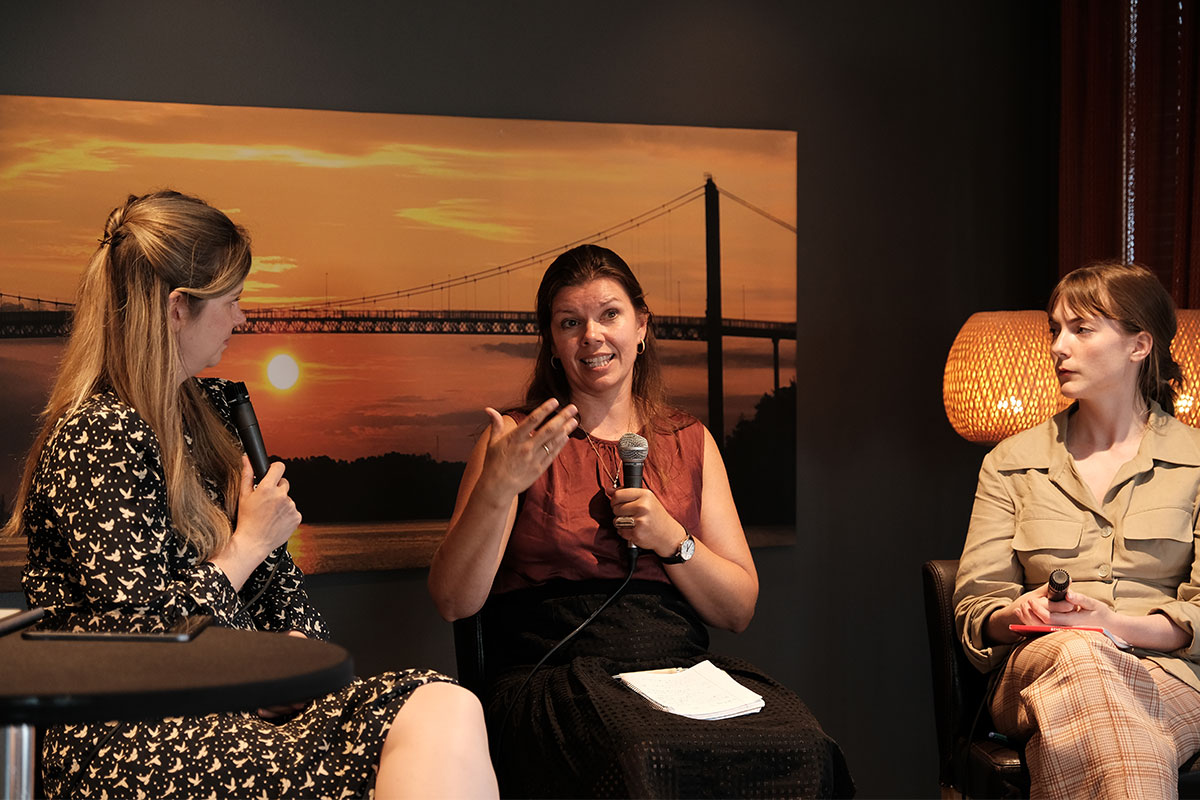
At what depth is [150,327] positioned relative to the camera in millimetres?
2066

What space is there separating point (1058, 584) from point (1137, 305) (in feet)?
2.42

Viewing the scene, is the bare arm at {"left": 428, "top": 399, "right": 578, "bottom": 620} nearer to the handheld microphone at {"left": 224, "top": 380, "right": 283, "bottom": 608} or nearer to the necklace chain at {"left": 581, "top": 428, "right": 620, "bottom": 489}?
the necklace chain at {"left": 581, "top": 428, "right": 620, "bottom": 489}

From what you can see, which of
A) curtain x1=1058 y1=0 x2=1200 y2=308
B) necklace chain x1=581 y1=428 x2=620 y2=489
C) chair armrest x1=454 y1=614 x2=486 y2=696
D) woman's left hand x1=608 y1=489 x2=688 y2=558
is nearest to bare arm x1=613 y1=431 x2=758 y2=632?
woman's left hand x1=608 y1=489 x2=688 y2=558

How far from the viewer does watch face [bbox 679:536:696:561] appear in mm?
2555

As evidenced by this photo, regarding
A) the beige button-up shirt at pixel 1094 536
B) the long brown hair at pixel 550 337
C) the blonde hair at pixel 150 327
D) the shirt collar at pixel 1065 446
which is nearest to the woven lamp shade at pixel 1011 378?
the shirt collar at pixel 1065 446

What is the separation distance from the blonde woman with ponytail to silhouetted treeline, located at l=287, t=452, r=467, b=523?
85 cm

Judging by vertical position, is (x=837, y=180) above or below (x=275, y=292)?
above

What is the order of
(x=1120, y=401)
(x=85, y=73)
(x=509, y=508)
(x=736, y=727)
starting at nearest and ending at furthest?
(x=736, y=727) < (x=509, y=508) < (x=1120, y=401) < (x=85, y=73)

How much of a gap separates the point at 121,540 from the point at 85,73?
5.35ft

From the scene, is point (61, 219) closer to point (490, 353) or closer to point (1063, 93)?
point (490, 353)

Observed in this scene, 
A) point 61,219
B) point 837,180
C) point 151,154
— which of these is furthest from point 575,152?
point 61,219

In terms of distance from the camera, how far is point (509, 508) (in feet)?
8.13

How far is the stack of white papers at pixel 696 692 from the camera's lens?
2264mm

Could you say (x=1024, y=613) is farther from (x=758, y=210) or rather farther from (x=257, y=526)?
(x=257, y=526)
